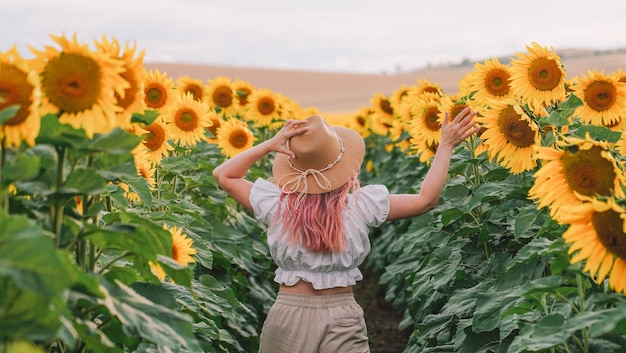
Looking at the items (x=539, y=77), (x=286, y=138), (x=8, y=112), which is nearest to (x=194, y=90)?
(x=539, y=77)

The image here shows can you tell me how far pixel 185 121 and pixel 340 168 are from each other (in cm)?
256

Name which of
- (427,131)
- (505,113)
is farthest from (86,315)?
(427,131)

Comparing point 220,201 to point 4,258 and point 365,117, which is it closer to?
point 4,258

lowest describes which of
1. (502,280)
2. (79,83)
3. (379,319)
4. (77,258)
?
(379,319)

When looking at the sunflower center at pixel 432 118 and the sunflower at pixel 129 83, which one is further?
the sunflower center at pixel 432 118

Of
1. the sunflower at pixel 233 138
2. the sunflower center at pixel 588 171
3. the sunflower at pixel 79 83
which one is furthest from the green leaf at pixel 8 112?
the sunflower at pixel 233 138

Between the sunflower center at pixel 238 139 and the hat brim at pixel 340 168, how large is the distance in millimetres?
3384

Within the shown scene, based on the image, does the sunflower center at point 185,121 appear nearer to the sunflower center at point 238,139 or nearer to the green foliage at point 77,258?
the sunflower center at point 238,139

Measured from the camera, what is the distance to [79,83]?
245 cm

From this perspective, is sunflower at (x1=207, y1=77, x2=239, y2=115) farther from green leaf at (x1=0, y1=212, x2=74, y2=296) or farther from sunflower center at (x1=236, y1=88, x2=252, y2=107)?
green leaf at (x1=0, y1=212, x2=74, y2=296)

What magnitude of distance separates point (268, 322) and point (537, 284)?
144 centimetres

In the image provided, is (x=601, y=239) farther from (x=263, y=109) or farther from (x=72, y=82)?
(x=263, y=109)

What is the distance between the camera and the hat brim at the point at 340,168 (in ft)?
13.1

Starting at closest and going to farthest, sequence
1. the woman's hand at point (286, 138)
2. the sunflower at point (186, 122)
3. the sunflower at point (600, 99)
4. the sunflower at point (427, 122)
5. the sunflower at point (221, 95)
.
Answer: the woman's hand at point (286, 138)
the sunflower at point (600, 99)
the sunflower at point (427, 122)
the sunflower at point (186, 122)
the sunflower at point (221, 95)
